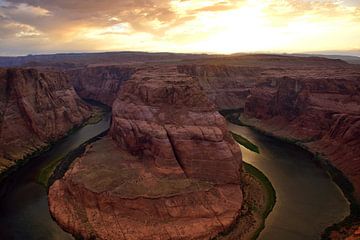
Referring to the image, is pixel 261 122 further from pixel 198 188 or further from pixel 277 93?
pixel 198 188

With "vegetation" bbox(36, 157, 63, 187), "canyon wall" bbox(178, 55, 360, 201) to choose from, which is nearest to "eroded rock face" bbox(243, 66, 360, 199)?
"canyon wall" bbox(178, 55, 360, 201)

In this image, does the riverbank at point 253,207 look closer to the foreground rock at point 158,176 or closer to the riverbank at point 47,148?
the foreground rock at point 158,176

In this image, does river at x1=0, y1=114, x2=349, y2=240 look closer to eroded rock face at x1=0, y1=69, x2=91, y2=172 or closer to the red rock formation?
eroded rock face at x1=0, y1=69, x2=91, y2=172

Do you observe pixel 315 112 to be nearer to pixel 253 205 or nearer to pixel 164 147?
pixel 253 205

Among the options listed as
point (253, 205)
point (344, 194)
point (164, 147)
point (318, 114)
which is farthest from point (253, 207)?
point (318, 114)

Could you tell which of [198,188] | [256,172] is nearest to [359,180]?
[256,172]
